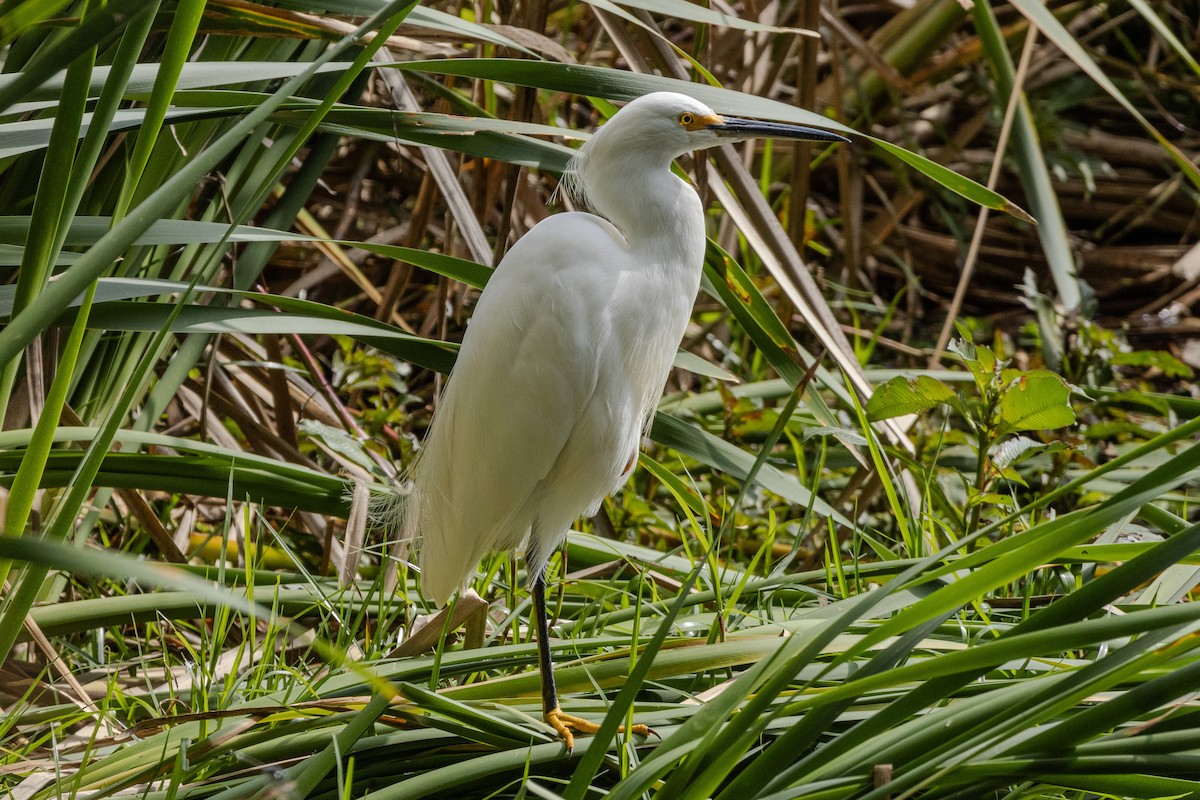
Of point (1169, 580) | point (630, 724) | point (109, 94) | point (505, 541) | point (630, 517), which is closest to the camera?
point (109, 94)

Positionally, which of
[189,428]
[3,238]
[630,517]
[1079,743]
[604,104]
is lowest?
[630,517]

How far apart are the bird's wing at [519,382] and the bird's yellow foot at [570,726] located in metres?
0.27

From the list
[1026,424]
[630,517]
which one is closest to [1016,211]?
[1026,424]

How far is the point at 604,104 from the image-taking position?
4.56 ft

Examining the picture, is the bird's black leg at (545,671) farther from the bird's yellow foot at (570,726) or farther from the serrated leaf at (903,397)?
the serrated leaf at (903,397)

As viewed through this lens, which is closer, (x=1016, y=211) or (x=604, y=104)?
(x=1016, y=211)

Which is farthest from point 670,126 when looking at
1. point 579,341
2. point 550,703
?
point 550,703

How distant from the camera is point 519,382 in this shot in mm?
1239

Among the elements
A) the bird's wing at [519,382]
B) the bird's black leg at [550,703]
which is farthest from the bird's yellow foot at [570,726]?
the bird's wing at [519,382]

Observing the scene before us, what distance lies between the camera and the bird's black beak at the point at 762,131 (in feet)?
4.08

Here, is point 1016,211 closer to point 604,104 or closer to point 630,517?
point 604,104

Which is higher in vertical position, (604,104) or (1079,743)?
(604,104)

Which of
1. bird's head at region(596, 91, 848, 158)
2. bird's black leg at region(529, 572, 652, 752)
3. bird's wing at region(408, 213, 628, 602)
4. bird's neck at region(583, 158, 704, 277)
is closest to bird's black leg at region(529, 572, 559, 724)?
bird's black leg at region(529, 572, 652, 752)

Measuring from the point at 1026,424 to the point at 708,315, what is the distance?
1.44 m
